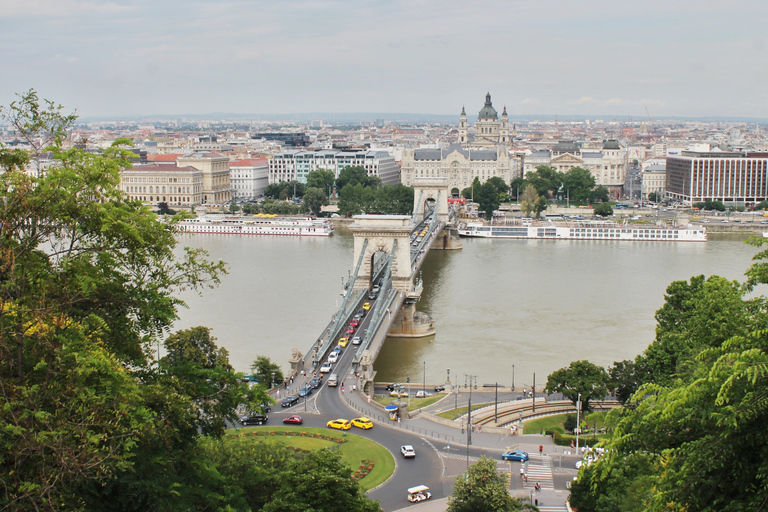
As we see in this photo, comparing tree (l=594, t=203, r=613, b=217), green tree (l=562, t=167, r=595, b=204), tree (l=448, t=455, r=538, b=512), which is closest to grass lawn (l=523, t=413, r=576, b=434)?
tree (l=448, t=455, r=538, b=512)

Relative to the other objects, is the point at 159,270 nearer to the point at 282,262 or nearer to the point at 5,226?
the point at 5,226

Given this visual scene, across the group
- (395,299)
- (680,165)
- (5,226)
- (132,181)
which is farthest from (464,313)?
(680,165)

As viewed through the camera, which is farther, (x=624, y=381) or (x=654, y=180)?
(x=654, y=180)

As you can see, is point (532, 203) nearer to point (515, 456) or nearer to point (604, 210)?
point (604, 210)

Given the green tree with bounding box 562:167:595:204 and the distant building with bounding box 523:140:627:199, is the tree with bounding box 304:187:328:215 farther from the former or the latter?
the distant building with bounding box 523:140:627:199

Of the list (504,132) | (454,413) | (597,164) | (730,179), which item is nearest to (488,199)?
(730,179)

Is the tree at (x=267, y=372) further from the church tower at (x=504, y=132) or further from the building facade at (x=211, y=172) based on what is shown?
the church tower at (x=504, y=132)

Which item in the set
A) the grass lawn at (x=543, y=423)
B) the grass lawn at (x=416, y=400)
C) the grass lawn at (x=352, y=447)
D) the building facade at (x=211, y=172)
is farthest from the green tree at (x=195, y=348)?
the building facade at (x=211, y=172)
